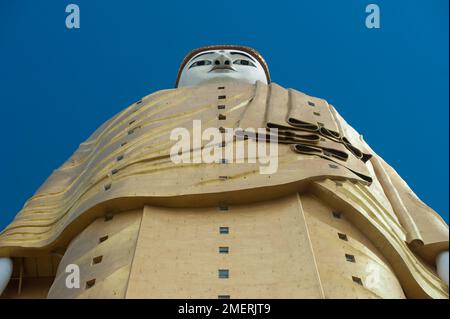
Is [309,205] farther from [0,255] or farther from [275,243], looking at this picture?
[0,255]

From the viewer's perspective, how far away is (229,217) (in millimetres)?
14852

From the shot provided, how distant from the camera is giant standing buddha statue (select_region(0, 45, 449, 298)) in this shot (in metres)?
13.3

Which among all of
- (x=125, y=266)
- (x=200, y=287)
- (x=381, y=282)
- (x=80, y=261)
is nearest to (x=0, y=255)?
(x=80, y=261)

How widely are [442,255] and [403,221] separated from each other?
104cm

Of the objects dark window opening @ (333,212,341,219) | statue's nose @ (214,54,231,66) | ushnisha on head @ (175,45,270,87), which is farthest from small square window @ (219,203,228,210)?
statue's nose @ (214,54,231,66)

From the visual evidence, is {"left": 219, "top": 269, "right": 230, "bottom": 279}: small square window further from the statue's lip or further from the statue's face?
the statue's lip

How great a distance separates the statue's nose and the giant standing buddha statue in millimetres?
3743

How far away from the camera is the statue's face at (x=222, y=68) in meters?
22.5

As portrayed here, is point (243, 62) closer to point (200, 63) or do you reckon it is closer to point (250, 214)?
point (200, 63)

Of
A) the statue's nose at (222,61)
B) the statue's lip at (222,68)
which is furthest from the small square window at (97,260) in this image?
the statue's nose at (222,61)

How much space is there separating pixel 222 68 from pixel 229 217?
28.0 ft

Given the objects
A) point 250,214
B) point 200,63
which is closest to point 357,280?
point 250,214

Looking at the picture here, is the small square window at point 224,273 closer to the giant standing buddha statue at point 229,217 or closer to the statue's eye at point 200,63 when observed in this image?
the giant standing buddha statue at point 229,217

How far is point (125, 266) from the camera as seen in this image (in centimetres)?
1345
